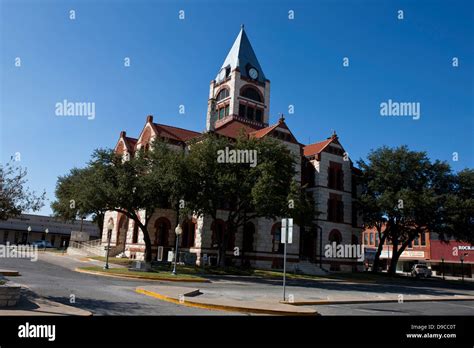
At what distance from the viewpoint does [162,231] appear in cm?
4228

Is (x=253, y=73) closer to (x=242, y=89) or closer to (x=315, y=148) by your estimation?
(x=242, y=89)

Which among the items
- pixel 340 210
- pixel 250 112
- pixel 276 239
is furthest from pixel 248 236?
pixel 250 112

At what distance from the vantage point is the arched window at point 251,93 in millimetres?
56625

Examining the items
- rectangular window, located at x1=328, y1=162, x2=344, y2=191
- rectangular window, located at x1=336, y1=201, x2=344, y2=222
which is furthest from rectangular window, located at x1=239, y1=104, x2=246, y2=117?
rectangular window, located at x1=336, y1=201, x2=344, y2=222

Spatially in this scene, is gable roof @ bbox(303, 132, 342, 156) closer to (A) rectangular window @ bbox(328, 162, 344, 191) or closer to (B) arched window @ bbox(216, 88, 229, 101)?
(A) rectangular window @ bbox(328, 162, 344, 191)

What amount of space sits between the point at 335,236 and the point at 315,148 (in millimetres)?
10933

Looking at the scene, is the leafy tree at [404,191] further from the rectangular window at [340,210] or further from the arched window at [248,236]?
the arched window at [248,236]

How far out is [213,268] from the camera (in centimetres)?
3538

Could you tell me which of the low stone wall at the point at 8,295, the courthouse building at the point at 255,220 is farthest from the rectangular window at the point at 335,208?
the low stone wall at the point at 8,295

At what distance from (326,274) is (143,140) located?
24747mm

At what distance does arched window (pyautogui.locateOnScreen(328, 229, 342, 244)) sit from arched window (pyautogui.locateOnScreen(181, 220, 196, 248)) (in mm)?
16430

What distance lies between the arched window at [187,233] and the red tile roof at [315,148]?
56.5 feet
